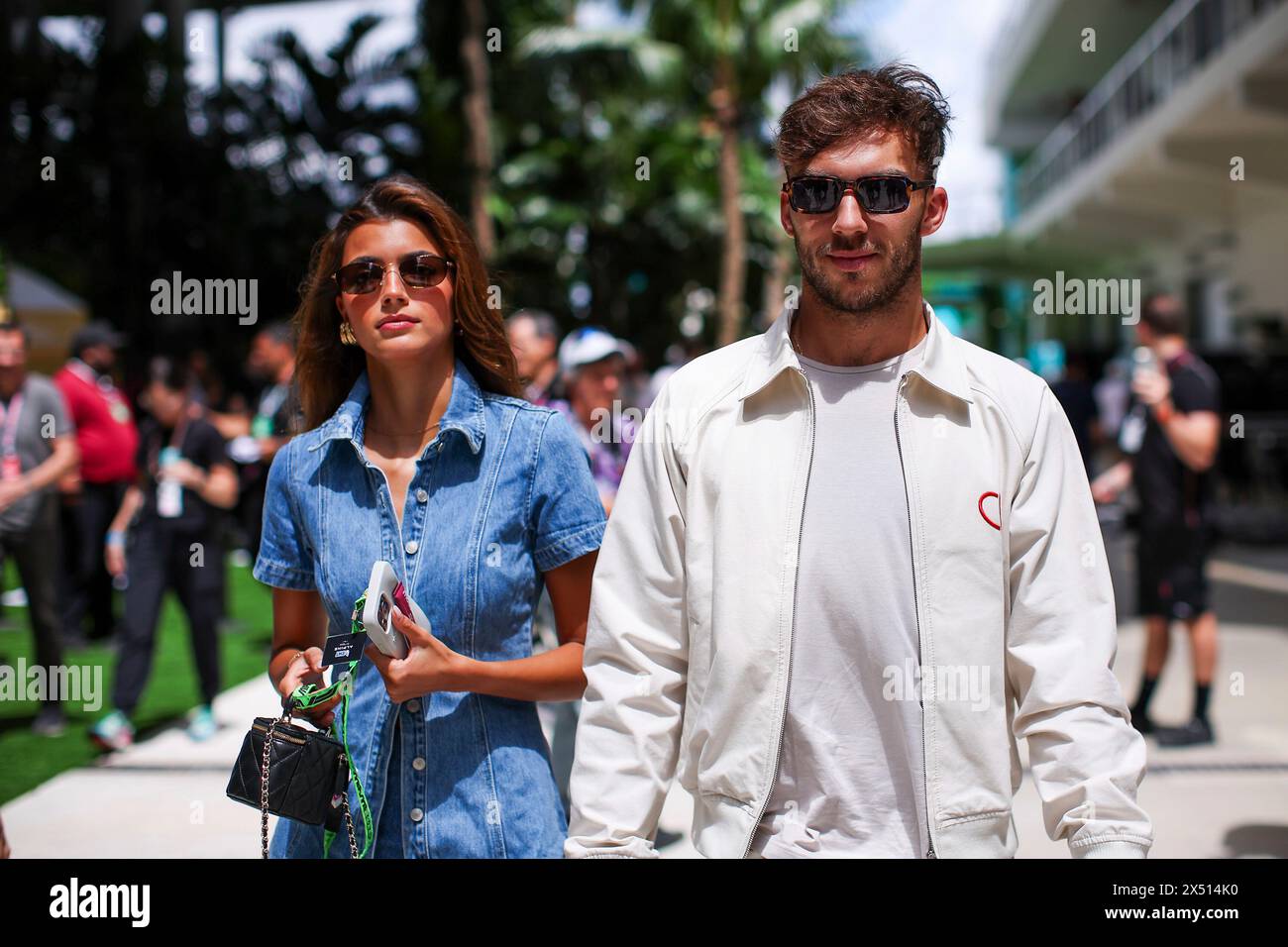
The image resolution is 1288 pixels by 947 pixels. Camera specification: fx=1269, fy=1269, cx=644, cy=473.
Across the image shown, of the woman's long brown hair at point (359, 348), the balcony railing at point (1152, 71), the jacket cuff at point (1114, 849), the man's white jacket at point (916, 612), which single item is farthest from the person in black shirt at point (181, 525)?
the balcony railing at point (1152, 71)

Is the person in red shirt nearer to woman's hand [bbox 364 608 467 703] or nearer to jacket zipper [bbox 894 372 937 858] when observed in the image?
woman's hand [bbox 364 608 467 703]

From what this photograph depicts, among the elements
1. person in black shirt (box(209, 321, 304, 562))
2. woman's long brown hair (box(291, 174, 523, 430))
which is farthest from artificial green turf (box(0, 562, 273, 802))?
woman's long brown hair (box(291, 174, 523, 430))

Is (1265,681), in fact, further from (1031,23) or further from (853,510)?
(1031,23)

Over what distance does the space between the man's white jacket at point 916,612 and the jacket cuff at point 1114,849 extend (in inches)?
1.2

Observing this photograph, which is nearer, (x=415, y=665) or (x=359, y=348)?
(x=415, y=665)

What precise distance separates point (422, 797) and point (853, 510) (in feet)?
3.00

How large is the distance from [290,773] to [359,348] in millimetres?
876

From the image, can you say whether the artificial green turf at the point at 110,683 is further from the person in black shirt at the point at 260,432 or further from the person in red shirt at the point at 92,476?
the person in black shirt at the point at 260,432

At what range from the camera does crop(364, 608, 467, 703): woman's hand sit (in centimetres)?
209

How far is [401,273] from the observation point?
92.7 inches

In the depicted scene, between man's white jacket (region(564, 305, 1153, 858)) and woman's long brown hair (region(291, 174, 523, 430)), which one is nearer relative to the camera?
man's white jacket (region(564, 305, 1153, 858))

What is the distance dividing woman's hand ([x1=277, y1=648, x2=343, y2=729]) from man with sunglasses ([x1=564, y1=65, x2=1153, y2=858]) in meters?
0.49

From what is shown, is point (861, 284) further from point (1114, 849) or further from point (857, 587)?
point (1114, 849)

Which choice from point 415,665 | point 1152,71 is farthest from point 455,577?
point 1152,71
